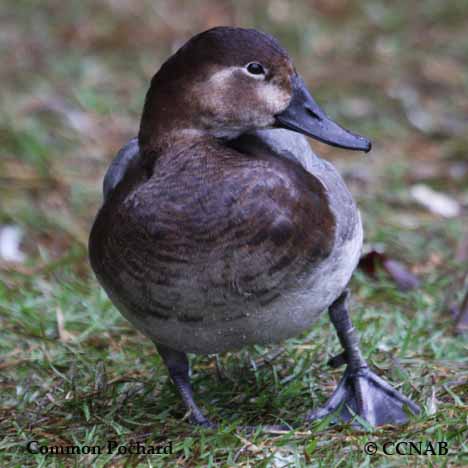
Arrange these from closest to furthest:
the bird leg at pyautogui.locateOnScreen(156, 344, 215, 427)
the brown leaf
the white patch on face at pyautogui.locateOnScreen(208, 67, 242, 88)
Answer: the white patch on face at pyautogui.locateOnScreen(208, 67, 242, 88), the bird leg at pyautogui.locateOnScreen(156, 344, 215, 427), the brown leaf

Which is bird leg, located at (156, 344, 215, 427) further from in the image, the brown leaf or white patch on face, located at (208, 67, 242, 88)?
the brown leaf

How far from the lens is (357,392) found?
305 cm

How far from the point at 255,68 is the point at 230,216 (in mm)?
461

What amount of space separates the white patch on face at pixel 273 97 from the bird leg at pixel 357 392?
0.64m

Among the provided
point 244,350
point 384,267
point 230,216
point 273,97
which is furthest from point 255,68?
point 384,267

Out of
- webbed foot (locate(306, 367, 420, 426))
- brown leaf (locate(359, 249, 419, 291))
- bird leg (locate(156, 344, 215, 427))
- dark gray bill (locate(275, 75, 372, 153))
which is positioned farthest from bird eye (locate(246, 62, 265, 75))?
brown leaf (locate(359, 249, 419, 291))

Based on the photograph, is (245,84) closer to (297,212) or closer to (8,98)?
(297,212)

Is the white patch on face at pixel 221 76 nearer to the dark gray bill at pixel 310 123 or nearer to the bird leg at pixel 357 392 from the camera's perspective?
the dark gray bill at pixel 310 123

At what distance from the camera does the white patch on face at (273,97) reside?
2816mm

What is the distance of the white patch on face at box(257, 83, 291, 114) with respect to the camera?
2.82 metres

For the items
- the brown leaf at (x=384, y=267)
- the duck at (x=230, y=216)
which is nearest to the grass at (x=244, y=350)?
the brown leaf at (x=384, y=267)

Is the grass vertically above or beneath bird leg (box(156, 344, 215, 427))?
beneath

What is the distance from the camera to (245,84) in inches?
110

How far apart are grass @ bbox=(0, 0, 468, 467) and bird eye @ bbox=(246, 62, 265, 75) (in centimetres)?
99
